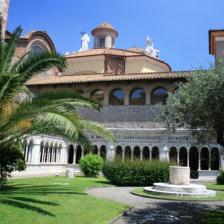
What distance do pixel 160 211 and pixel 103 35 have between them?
3825 centimetres

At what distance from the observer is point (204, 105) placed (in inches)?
431

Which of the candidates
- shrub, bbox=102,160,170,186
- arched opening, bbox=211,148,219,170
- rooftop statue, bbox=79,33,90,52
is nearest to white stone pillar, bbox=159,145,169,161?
arched opening, bbox=211,148,219,170

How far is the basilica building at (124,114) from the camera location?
92.7 feet

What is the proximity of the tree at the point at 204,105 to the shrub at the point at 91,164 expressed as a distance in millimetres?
11773

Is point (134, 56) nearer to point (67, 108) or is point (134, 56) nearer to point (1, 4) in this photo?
point (1, 4)

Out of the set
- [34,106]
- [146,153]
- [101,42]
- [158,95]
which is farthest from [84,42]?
[34,106]

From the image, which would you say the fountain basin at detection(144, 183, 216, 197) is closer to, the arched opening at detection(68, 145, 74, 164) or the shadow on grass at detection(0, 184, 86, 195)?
the shadow on grass at detection(0, 184, 86, 195)

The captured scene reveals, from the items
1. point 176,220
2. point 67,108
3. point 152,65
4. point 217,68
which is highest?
point 152,65

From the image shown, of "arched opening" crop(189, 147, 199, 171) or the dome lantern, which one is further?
the dome lantern

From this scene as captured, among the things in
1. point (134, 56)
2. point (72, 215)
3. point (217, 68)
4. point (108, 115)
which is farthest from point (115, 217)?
point (134, 56)

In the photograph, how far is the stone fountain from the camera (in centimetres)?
1572

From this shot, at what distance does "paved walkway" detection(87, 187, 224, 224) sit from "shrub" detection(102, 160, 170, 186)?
16.2 feet

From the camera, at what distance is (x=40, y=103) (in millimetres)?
10656

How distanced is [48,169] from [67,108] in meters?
18.9
